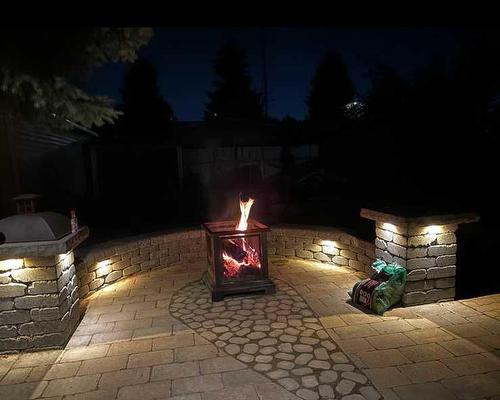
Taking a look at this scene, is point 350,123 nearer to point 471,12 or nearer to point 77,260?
point 77,260

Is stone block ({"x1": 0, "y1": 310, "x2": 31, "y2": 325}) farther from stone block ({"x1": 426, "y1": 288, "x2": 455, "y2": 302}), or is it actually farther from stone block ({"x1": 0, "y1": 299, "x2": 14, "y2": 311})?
stone block ({"x1": 426, "y1": 288, "x2": 455, "y2": 302})

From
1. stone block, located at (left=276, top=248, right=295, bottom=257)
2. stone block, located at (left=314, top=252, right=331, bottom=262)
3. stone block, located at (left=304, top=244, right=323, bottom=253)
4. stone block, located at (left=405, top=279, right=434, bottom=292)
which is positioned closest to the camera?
stone block, located at (left=405, top=279, right=434, bottom=292)

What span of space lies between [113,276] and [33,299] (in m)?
2.74

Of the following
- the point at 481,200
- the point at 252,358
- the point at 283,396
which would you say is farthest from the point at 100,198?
the point at 481,200

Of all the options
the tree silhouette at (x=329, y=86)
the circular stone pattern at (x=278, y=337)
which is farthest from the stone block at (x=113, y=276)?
the tree silhouette at (x=329, y=86)

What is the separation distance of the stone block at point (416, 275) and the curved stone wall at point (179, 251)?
4.20ft

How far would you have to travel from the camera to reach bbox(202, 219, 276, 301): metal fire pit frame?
6348 millimetres

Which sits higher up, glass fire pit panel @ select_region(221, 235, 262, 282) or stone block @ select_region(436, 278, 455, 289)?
glass fire pit panel @ select_region(221, 235, 262, 282)

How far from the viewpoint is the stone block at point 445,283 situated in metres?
5.97

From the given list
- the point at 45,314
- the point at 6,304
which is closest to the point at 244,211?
the point at 45,314

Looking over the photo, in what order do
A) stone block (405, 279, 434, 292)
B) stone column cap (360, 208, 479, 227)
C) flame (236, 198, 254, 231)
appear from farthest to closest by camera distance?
1. flame (236, 198, 254, 231)
2. stone block (405, 279, 434, 292)
3. stone column cap (360, 208, 479, 227)

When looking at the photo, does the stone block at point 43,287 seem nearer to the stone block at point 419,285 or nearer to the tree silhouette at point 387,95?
the stone block at point 419,285

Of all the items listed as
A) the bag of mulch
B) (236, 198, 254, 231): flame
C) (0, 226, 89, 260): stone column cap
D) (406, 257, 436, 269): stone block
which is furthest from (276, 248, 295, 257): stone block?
(0, 226, 89, 260): stone column cap

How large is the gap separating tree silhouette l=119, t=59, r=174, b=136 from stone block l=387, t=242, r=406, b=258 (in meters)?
17.4
